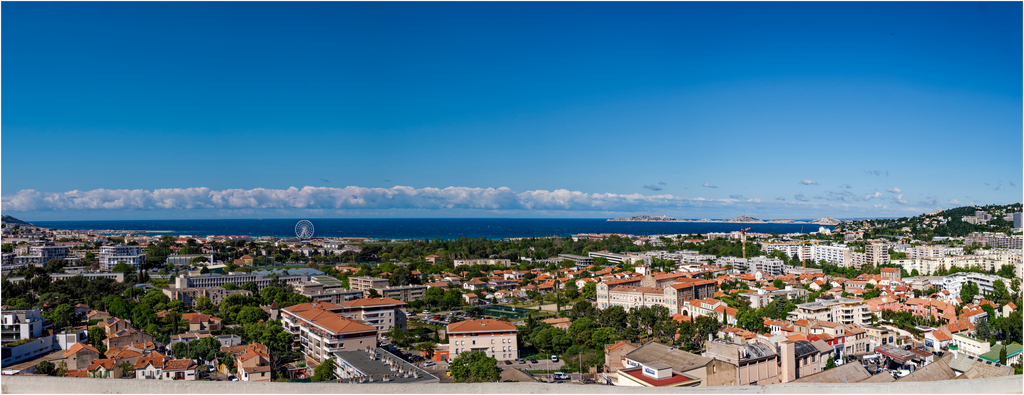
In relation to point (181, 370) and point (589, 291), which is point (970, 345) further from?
point (181, 370)

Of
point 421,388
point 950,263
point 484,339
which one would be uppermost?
point 421,388

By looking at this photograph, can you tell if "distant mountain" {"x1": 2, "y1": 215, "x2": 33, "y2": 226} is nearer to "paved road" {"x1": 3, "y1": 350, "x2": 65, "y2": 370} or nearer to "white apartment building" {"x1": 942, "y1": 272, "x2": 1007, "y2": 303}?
"paved road" {"x1": 3, "y1": 350, "x2": 65, "y2": 370}

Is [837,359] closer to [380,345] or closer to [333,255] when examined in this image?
[380,345]

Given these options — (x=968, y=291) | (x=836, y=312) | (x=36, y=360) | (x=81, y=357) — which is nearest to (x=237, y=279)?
(x=36, y=360)

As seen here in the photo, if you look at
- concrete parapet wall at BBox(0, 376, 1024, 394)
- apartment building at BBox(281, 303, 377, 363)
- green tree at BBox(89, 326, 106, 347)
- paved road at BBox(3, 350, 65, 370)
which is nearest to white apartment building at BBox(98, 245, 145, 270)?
green tree at BBox(89, 326, 106, 347)

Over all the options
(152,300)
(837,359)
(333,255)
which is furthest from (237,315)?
(333,255)
